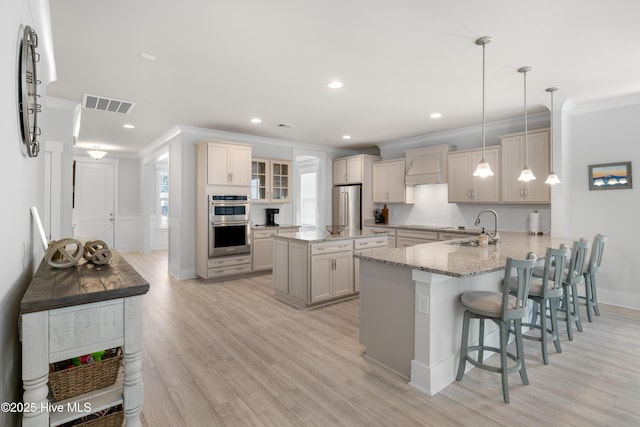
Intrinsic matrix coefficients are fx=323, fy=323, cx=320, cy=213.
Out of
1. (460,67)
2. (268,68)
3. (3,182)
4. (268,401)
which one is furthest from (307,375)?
(460,67)

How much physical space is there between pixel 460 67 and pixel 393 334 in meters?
2.58

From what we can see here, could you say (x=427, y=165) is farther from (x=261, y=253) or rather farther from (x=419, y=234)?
(x=261, y=253)

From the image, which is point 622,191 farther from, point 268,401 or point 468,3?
point 268,401

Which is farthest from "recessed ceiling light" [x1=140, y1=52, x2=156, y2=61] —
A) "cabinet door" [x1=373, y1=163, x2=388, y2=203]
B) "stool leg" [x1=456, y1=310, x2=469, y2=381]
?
"cabinet door" [x1=373, y1=163, x2=388, y2=203]

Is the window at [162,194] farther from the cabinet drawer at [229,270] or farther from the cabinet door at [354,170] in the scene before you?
the cabinet door at [354,170]

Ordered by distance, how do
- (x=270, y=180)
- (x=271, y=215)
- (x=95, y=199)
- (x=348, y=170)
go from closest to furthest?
(x=270, y=180) → (x=271, y=215) → (x=348, y=170) → (x=95, y=199)

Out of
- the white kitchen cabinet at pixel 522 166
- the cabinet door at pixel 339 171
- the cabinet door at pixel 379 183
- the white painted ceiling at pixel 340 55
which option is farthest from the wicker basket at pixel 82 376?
the cabinet door at pixel 339 171

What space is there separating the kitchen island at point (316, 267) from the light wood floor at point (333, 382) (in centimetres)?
46

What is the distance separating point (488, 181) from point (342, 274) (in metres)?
2.82

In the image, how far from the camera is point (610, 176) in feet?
13.7

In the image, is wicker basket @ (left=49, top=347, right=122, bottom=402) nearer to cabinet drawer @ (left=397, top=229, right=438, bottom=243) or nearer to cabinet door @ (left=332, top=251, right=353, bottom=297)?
cabinet door @ (left=332, top=251, right=353, bottom=297)

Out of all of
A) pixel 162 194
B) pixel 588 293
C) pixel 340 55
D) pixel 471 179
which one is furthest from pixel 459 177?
pixel 162 194

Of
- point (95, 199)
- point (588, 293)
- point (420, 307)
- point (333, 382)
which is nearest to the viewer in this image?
point (420, 307)

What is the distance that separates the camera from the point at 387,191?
6.68 metres
